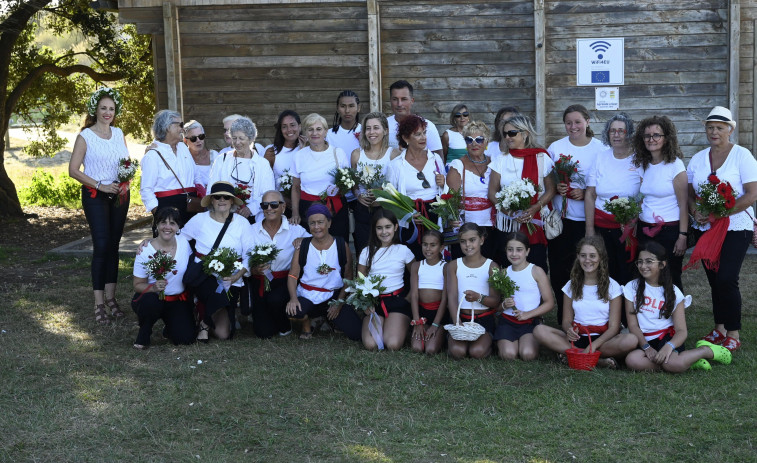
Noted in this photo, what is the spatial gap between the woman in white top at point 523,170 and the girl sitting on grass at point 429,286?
0.57 metres

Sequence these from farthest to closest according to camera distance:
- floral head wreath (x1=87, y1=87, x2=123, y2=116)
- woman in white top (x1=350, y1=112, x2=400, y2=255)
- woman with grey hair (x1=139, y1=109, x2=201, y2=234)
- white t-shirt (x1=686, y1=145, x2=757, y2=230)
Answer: floral head wreath (x1=87, y1=87, x2=123, y2=116), woman with grey hair (x1=139, y1=109, x2=201, y2=234), woman in white top (x1=350, y1=112, x2=400, y2=255), white t-shirt (x1=686, y1=145, x2=757, y2=230)

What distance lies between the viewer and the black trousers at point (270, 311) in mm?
6789

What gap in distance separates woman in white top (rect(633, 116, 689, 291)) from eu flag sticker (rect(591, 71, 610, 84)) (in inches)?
171

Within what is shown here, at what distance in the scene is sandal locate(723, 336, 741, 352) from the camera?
20.1 ft

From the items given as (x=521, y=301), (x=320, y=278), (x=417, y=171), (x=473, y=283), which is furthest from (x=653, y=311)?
(x=320, y=278)

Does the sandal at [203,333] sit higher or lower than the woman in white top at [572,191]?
lower

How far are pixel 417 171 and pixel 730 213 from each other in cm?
244

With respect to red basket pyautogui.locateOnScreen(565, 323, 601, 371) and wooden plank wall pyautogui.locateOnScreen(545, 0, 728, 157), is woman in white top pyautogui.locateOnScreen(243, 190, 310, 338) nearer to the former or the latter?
red basket pyautogui.locateOnScreen(565, 323, 601, 371)

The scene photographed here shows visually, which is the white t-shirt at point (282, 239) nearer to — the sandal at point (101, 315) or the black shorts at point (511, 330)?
the sandal at point (101, 315)

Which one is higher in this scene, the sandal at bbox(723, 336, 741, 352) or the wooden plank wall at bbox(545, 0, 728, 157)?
the wooden plank wall at bbox(545, 0, 728, 157)

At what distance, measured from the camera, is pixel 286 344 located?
6.57 metres

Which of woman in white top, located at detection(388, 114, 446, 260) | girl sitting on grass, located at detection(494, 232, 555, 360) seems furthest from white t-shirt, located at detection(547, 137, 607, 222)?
woman in white top, located at detection(388, 114, 446, 260)

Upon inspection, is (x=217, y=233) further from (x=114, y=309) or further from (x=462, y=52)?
(x=462, y=52)

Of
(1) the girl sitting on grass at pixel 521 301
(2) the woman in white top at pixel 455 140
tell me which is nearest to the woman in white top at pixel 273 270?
(2) the woman in white top at pixel 455 140
